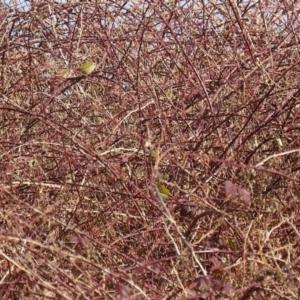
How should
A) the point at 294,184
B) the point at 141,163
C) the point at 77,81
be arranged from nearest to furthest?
the point at 294,184
the point at 141,163
the point at 77,81

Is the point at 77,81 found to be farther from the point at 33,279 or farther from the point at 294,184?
the point at 33,279

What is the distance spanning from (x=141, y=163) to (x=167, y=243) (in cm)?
44

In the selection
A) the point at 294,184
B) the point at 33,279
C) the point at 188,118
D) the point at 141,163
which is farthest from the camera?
the point at 188,118

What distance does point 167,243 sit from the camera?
74.2 inches

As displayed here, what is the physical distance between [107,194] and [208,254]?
1.36ft

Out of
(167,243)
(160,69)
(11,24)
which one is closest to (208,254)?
(167,243)

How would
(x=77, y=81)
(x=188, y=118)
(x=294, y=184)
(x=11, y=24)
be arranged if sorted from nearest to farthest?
(x=294, y=184)
(x=188, y=118)
(x=77, y=81)
(x=11, y=24)

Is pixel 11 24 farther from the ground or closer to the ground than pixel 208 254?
farther from the ground

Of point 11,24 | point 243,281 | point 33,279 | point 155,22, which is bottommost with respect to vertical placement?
point 243,281

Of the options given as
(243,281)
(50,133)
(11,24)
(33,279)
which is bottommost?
(243,281)

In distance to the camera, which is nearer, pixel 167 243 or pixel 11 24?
pixel 167 243

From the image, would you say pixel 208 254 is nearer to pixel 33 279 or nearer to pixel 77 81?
pixel 33 279

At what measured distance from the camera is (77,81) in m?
2.74

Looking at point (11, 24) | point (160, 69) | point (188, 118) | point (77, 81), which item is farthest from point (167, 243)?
point (11, 24)
